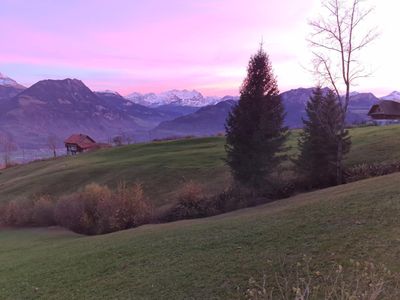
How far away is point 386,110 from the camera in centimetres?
9575

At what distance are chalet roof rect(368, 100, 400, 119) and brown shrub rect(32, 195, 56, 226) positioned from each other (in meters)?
77.6

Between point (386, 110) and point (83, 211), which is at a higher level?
point (386, 110)

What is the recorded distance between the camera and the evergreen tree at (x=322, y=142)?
28.7 metres

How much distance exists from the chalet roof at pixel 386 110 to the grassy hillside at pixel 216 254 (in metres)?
84.7

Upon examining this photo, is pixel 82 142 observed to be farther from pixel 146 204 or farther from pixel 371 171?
pixel 371 171

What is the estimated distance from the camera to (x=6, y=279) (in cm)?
1488

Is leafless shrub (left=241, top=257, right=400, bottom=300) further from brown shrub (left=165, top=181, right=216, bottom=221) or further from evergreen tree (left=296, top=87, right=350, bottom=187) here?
evergreen tree (left=296, top=87, right=350, bottom=187)

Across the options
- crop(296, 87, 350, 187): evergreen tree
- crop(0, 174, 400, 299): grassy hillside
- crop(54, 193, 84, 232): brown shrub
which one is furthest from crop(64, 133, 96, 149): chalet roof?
crop(0, 174, 400, 299): grassy hillside

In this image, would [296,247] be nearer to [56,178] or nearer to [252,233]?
[252,233]

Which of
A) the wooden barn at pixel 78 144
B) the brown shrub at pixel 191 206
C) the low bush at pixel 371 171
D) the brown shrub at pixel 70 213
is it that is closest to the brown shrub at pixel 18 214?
the brown shrub at pixel 70 213

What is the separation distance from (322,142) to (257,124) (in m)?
4.17

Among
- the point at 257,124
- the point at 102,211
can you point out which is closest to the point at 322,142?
the point at 257,124

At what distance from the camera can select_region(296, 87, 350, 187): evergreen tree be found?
28719 mm

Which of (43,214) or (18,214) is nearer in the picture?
(43,214)
